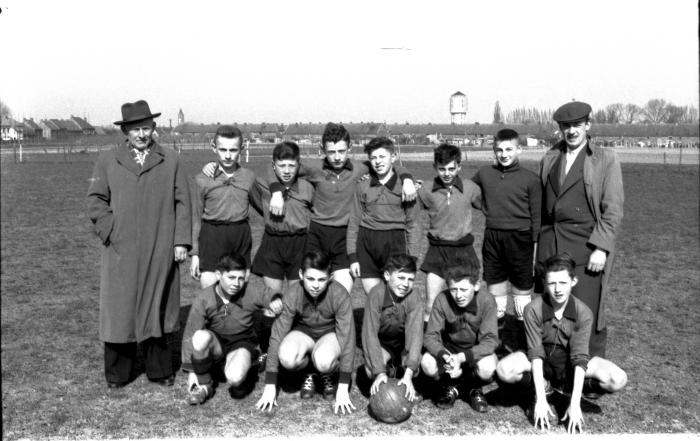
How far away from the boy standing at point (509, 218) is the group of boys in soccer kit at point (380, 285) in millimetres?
11

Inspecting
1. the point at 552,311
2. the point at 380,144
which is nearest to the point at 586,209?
the point at 552,311

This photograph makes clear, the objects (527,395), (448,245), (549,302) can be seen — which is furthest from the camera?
(448,245)

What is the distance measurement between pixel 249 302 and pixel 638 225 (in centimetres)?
1212

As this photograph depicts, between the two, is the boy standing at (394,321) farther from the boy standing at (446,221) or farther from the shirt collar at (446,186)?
the shirt collar at (446,186)

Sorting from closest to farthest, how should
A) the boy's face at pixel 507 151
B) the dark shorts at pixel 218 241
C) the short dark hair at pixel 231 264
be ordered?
the short dark hair at pixel 231 264
the boy's face at pixel 507 151
the dark shorts at pixel 218 241

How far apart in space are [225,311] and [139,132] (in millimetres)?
1583

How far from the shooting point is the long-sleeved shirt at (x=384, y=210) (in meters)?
5.61

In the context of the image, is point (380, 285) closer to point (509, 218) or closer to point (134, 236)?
point (509, 218)

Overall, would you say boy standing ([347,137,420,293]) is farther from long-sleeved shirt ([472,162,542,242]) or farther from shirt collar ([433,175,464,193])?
long-sleeved shirt ([472,162,542,242])

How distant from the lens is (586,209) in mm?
5027

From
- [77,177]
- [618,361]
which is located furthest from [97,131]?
[618,361]

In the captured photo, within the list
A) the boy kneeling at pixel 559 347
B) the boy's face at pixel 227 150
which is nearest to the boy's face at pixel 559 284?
the boy kneeling at pixel 559 347

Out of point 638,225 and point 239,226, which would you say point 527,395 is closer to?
point 239,226

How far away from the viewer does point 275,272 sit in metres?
5.72
